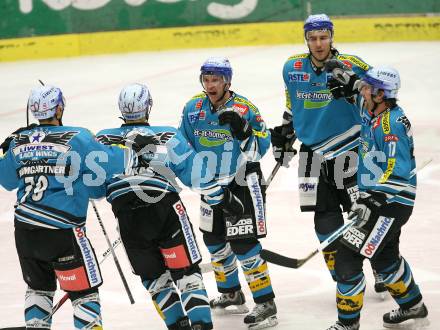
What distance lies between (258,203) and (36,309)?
1.57 m

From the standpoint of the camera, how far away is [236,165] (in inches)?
239

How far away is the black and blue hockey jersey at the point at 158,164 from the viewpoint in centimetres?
538

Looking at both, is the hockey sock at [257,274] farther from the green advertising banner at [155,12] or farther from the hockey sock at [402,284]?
the green advertising banner at [155,12]

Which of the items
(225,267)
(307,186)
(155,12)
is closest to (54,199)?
(225,267)

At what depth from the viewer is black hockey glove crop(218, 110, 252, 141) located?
19.0 feet

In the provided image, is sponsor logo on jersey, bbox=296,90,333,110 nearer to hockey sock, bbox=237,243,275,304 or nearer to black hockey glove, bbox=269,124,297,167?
black hockey glove, bbox=269,124,297,167

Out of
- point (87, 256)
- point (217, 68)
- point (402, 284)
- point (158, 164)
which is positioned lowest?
point (402, 284)

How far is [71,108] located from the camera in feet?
42.4

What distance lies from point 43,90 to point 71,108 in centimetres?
778

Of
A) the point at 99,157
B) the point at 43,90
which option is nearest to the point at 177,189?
the point at 99,157

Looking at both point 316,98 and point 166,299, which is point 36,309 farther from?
point 316,98

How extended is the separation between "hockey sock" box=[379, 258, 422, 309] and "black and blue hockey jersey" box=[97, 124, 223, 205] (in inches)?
51.4

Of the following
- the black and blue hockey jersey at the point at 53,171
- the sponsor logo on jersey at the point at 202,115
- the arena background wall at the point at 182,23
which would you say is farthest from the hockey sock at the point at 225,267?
the arena background wall at the point at 182,23

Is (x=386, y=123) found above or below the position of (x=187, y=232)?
above
